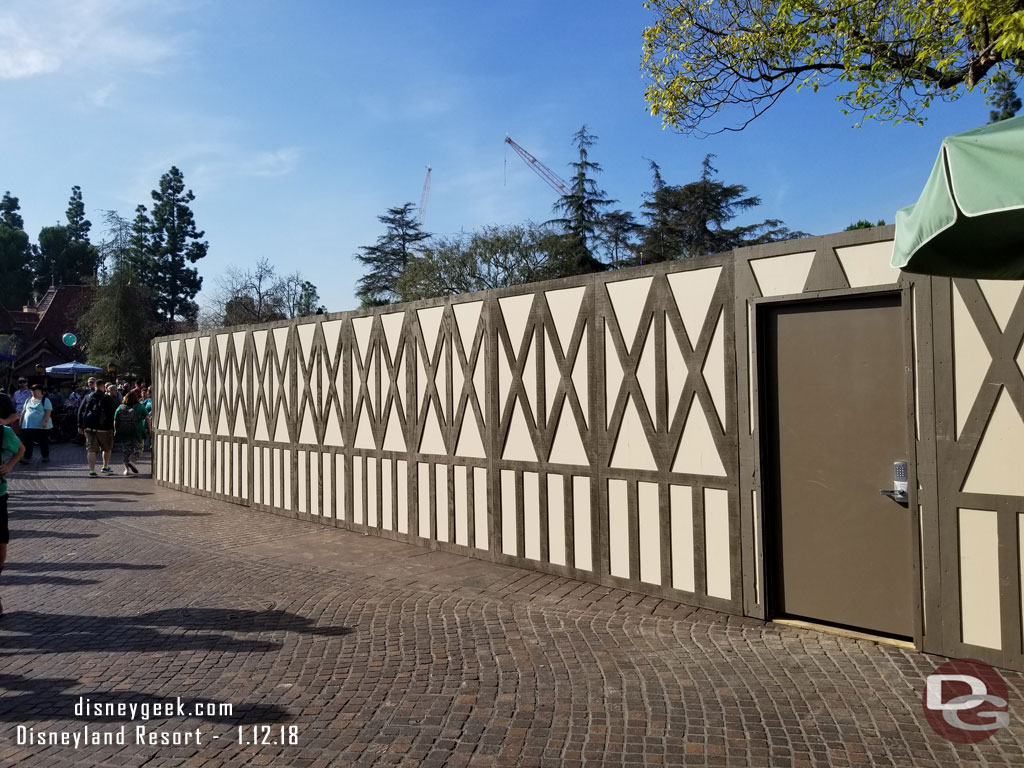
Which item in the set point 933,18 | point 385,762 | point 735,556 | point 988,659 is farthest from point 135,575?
point 933,18

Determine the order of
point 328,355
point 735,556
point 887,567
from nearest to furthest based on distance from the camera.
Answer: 1. point 887,567
2. point 735,556
3. point 328,355

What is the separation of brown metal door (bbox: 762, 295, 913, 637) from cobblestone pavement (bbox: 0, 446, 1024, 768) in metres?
0.31

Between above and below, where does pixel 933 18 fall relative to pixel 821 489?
above

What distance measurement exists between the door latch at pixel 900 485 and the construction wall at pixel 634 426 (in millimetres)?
106

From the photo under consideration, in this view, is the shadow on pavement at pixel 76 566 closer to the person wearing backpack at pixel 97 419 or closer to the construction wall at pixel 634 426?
the construction wall at pixel 634 426

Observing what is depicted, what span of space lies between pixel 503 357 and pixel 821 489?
3.58 metres

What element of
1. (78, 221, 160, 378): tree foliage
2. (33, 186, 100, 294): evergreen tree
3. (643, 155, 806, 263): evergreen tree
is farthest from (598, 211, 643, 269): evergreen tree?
(33, 186, 100, 294): evergreen tree

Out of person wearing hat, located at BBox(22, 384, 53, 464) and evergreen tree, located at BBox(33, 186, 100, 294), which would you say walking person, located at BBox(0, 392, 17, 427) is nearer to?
person wearing hat, located at BBox(22, 384, 53, 464)

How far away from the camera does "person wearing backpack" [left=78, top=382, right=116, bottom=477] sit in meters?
16.2

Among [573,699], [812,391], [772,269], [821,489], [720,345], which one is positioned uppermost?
[772,269]

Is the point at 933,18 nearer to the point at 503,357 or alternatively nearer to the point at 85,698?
the point at 503,357

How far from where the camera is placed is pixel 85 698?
4.57 m

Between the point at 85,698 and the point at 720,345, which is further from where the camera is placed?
the point at 720,345

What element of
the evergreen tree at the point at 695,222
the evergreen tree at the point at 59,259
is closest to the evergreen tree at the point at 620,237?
the evergreen tree at the point at 695,222
